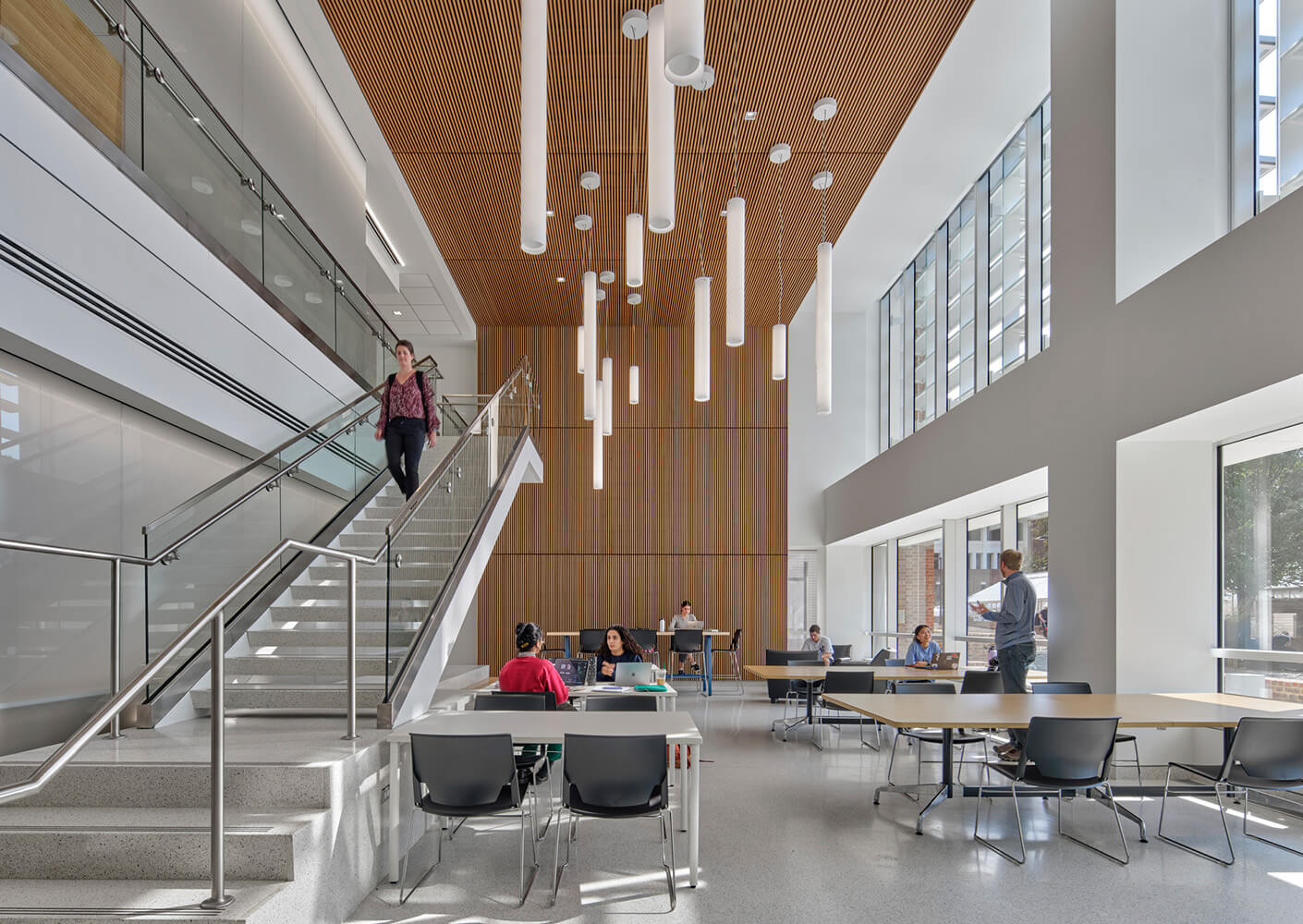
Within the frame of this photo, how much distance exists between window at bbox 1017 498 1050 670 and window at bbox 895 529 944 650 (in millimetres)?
2602

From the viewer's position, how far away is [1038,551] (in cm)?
1017

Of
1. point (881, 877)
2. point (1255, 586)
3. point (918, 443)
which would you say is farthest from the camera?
point (918, 443)

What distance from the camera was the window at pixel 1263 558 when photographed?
243 inches

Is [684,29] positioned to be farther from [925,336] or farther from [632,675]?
[925,336]

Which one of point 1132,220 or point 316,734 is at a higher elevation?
point 1132,220

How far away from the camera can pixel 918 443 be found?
454 inches

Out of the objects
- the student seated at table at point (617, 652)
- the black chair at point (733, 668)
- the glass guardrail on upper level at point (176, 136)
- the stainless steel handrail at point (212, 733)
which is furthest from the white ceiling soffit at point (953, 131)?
the stainless steel handrail at point (212, 733)

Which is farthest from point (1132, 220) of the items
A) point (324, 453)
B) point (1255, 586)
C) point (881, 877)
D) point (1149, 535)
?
point (324, 453)

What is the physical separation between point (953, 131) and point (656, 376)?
6591 millimetres

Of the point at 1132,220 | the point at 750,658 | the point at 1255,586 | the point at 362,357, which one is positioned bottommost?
the point at 750,658

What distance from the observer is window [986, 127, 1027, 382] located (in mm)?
10047

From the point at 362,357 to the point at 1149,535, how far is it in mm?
7741

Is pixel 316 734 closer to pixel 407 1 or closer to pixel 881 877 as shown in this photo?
pixel 881 877

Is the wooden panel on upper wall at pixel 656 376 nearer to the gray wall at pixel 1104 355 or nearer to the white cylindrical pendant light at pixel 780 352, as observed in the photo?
the white cylindrical pendant light at pixel 780 352
